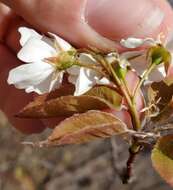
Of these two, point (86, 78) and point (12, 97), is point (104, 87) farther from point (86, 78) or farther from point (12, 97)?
point (12, 97)

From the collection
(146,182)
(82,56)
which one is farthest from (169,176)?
(146,182)

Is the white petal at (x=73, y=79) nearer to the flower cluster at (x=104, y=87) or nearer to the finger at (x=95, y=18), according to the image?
the flower cluster at (x=104, y=87)


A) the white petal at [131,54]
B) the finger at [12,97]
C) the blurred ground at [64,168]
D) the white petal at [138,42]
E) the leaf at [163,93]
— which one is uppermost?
the white petal at [138,42]

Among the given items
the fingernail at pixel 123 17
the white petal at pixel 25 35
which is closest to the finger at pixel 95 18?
the fingernail at pixel 123 17

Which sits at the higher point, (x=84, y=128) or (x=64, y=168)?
(x=84, y=128)

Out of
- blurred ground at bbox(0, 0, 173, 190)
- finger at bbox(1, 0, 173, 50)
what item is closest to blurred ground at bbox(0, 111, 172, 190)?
blurred ground at bbox(0, 0, 173, 190)

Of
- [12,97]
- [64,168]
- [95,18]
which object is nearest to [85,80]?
[95,18]

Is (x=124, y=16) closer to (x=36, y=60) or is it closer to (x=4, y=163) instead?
(x=36, y=60)
